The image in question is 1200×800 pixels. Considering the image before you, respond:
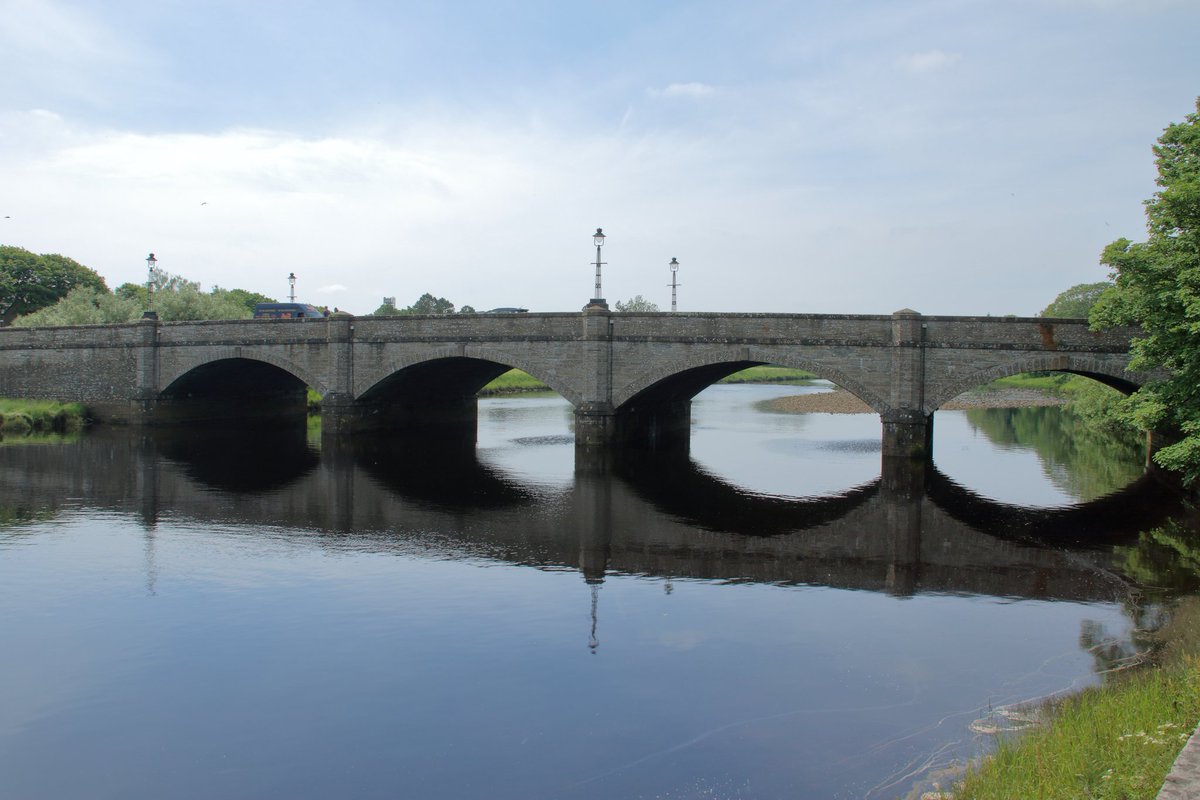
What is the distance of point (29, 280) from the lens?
278 ft

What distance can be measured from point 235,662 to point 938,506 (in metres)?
20.1

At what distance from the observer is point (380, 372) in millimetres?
40875

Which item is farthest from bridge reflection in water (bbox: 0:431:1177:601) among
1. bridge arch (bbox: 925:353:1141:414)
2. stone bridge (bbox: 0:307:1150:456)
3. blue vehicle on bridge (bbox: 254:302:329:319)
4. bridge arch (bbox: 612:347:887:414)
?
blue vehicle on bridge (bbox: 254:302:329:319)

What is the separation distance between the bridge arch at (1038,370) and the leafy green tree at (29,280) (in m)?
81.3

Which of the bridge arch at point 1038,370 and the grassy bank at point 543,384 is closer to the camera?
the bridge arch at point 1038,370

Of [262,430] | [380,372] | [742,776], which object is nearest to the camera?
[742,776]

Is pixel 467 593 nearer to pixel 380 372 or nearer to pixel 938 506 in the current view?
pixel 938 506

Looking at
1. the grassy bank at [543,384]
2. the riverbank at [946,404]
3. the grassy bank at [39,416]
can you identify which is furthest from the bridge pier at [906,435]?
the grassy bank at [39,416]

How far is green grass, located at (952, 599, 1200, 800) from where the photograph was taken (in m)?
7.38

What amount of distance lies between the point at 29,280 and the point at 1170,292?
9572cm

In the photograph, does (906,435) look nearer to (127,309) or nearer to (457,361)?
(457,361)

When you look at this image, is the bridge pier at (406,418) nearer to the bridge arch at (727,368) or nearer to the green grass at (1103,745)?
the bridge arch at (727,368)

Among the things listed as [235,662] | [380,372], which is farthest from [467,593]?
[380,372]

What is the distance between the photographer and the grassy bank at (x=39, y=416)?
44.7m
